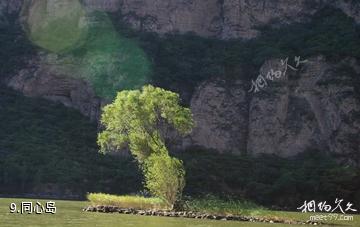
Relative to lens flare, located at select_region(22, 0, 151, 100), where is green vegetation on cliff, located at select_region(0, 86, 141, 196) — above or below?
below

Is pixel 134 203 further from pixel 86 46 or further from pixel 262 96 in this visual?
pixel 86 46

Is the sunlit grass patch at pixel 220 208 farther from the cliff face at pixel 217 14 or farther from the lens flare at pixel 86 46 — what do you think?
the cliff face at pixel 217 14

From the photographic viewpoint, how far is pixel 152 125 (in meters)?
44.1

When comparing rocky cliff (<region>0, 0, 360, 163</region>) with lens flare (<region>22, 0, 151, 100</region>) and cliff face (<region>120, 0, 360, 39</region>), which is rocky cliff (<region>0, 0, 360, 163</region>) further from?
lens flare (<region>22, 0, 151, 100</region>)

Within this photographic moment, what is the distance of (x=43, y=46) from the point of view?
109 m

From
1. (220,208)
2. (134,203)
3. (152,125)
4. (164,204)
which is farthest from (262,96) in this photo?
(220,208)

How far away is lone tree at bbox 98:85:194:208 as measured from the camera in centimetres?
4272

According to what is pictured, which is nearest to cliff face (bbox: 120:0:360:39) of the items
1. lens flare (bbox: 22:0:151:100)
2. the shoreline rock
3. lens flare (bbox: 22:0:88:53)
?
lens flare (bbox: 22:0:151:100)

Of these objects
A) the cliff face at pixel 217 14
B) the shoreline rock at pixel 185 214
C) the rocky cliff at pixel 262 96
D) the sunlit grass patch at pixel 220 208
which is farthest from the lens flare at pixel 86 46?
the shoreline rock at pixel 185 214

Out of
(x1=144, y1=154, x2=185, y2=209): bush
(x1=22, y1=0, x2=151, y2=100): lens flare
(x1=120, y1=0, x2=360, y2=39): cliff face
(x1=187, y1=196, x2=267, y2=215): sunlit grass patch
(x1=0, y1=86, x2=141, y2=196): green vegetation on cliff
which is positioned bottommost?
(x1=0, y1=86, x2=141, y2=196): green vegetation on cliff

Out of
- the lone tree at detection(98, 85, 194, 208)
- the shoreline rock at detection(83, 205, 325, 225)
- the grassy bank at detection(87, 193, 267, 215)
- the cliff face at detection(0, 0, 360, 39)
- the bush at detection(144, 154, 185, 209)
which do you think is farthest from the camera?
the cliff face at detection(0, 0, 360, 39)

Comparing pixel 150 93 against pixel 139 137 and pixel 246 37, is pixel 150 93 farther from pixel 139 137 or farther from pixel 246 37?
pixel 246 37

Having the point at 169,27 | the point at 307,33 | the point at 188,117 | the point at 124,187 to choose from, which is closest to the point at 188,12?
the point at 169,27

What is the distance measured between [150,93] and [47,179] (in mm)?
36056
